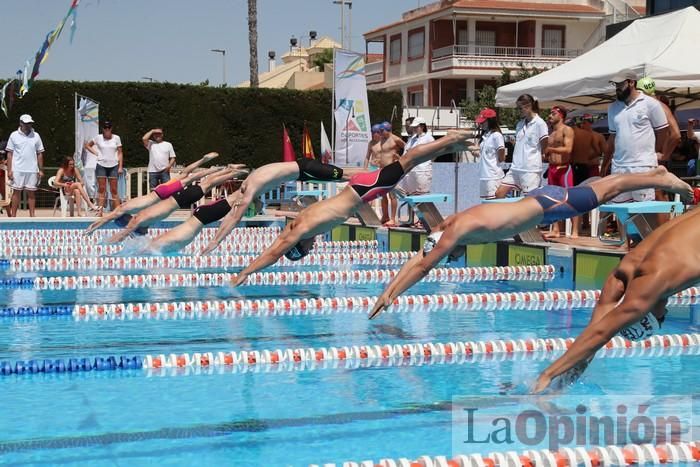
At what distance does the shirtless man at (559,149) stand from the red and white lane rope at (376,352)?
438 cm

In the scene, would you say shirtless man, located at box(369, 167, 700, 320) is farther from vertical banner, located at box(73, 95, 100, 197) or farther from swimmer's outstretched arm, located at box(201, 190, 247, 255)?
→ vertical banner, located at box(73, 95, 100, 197)

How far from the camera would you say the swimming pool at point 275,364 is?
4723 mm

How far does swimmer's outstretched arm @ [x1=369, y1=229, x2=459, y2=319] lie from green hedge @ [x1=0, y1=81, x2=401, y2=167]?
19.7m

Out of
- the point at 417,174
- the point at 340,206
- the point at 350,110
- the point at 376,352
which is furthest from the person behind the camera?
the point at 350,110

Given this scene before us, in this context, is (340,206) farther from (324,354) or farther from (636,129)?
(636,129)

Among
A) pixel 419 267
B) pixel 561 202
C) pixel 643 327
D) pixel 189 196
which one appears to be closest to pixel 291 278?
pixel 189 196

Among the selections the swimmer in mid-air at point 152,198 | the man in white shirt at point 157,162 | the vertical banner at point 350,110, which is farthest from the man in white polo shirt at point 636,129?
the man in white shirt at point 157,162

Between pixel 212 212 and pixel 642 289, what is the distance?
5559mm

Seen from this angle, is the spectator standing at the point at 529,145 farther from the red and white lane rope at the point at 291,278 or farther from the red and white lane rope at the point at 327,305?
the red and white lane rope at the point at 327,305

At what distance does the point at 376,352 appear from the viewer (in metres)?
6.46

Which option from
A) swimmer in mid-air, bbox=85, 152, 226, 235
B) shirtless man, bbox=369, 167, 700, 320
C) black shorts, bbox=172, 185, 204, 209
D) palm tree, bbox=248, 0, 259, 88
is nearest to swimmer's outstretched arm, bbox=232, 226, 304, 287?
shirtless man, bbox=369, 167, 700, 320

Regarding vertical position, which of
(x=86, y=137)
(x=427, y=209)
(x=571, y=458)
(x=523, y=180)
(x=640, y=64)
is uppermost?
(x=640, y=64)

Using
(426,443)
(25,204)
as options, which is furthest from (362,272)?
(25,204)

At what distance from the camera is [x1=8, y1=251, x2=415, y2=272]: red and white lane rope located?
37.6ft
